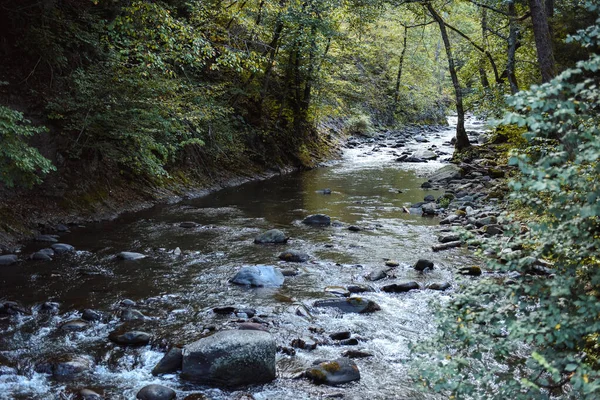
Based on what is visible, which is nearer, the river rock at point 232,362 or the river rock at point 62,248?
the river rock at point 232,362

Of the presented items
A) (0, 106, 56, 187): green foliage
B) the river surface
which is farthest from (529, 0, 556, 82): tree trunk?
(0, 106, 56, 187): green foliage

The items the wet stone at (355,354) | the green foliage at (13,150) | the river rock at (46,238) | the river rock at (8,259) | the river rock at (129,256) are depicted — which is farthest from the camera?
the river rock at (46,238)

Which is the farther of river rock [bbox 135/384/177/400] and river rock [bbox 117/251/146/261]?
river rock [bbox 117/251/146/261]

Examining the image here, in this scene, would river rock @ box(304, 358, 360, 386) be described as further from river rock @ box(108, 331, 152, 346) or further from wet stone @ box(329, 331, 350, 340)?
river rock @ box(108, 331, 152, 346)

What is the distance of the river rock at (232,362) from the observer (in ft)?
16.4

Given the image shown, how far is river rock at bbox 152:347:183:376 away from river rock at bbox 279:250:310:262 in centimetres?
387

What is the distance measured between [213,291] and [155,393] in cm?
279

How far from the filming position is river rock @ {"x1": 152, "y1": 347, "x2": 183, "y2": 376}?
5.16 meters

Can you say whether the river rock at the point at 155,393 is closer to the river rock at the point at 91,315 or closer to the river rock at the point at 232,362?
the river rock at the point at 232,362

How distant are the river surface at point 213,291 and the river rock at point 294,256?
0.55ft

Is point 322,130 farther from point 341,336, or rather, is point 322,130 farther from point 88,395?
point 88,395

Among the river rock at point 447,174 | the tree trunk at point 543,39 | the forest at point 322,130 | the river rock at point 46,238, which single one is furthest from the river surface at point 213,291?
the river rock at point 447,174

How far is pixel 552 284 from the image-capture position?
2955mm

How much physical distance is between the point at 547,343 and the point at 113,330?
4.84 meters
